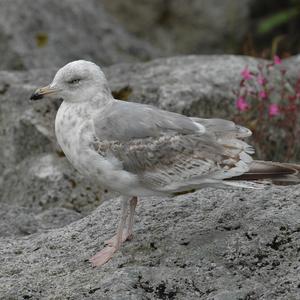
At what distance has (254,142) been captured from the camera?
746 cm

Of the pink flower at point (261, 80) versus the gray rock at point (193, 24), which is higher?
the gray rock at point (193, 24)

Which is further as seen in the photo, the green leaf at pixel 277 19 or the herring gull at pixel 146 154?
the green leaf at pixel 277 19

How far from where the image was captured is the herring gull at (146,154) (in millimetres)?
4891

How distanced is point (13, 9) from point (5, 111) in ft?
8.45

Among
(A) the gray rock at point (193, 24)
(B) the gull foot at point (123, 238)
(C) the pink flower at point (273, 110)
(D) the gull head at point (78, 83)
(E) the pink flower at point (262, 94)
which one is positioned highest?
(A) the gray rock at point (193, 24)

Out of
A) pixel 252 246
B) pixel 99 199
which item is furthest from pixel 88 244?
pixel 99 199

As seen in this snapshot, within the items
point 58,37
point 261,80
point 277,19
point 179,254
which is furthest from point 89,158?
point 277,19

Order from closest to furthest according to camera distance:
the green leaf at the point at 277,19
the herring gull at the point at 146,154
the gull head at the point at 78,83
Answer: the herring gull at the point at 146,154, the gull head at the point at 78,83, the green leaf at the point at 277,19

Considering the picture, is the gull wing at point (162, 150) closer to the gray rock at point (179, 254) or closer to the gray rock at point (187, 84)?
the gray rock at point (179, 254)

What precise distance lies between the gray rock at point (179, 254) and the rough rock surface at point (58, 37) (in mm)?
4476

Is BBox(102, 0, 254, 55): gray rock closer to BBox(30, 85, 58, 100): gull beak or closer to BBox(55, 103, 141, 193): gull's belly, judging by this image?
BBox(30, 85, 58, 100): gull beak

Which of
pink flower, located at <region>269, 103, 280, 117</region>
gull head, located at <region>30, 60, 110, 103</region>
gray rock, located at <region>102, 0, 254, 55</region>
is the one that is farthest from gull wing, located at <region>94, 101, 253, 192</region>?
gray rock, located at <region>102, 0, 254, 55</region>

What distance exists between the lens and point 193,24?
13641 mm

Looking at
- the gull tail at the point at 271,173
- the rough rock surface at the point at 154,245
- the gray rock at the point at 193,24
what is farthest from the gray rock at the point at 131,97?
the gray rock at the point at 193,24
